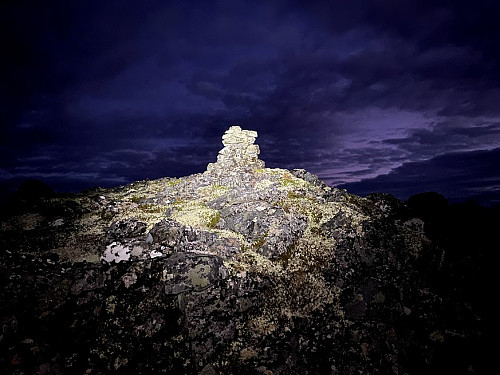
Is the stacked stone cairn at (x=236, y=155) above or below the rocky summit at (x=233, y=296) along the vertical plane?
above

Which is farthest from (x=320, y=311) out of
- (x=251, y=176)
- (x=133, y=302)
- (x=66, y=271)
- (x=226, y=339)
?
(x=251, y=176)

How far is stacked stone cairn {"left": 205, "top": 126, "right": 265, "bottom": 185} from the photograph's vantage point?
118 ft

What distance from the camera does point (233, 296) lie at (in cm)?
1623

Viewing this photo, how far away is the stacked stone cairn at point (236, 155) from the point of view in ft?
118

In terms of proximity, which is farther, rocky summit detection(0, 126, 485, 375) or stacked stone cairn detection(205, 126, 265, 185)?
stacked stone cairn detection(205, 126, 265, 185)

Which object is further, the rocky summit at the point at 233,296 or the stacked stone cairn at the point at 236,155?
the stacked stone cairn at the point at 236,155

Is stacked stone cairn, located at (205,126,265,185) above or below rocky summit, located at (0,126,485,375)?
above

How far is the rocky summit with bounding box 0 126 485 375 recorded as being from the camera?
13844 mm

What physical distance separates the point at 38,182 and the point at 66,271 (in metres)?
21.0

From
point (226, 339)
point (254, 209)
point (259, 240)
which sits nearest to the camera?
point (226, 339)

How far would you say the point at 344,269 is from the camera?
62.1 ft

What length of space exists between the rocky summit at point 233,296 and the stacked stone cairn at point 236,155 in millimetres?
12486

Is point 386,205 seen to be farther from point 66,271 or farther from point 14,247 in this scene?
point 14,247

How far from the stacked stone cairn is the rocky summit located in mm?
12486
